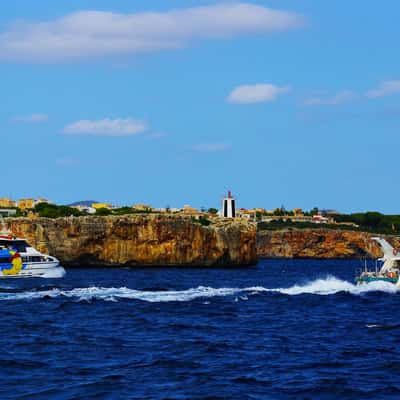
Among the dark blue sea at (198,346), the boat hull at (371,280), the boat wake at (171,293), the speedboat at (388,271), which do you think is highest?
the speedboat at (388,271)

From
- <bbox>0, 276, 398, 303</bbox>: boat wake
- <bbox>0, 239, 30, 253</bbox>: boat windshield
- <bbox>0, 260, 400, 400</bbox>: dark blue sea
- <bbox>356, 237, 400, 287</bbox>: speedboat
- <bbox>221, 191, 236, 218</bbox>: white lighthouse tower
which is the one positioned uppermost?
<bbox>221, 191, 236, 218</bbox>: white lighthouse tower

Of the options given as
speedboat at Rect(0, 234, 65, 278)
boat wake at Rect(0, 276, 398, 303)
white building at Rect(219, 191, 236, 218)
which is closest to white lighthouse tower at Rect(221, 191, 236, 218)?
white building at Rect(219, 191, 236, 218)

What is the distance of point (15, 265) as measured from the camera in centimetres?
9456

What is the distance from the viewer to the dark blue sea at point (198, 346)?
1133 inches

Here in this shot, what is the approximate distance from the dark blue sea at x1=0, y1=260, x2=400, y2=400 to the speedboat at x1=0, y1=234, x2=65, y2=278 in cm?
3099

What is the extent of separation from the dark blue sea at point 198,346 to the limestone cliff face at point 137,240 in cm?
6424

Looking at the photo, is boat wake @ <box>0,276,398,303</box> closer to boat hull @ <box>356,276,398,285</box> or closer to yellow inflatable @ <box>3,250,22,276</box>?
boat hull @ <box>356,276,398,285</box>

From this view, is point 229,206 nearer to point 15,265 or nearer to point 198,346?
point 15,265

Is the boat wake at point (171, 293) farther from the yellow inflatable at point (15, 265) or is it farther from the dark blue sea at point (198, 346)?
the yellow inflatable at point (15, 265)

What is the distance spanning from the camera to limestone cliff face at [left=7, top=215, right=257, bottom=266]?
127875mm

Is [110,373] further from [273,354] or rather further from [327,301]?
[327,301]

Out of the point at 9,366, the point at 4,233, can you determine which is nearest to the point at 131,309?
the point at 9,366

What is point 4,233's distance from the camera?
336 ft

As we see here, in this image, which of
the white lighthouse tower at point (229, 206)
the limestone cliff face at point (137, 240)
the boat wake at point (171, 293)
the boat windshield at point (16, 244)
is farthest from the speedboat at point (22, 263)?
the white lighthouse tower at point (229, 206)
